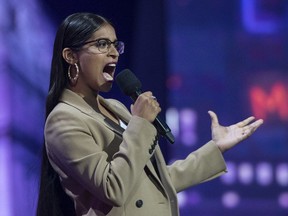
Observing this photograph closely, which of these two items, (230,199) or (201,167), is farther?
(230,199)

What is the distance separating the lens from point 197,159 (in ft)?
5.64

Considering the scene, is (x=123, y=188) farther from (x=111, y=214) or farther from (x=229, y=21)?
(x=229, y=21)

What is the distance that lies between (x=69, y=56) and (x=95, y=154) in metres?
0.26

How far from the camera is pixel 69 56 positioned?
1499 mm

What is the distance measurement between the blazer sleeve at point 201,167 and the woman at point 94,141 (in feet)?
0.28

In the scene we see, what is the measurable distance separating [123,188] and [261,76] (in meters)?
1.79

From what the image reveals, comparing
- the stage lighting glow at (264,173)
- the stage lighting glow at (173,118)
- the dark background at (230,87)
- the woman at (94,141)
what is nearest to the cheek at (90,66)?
the woman at (94,141)

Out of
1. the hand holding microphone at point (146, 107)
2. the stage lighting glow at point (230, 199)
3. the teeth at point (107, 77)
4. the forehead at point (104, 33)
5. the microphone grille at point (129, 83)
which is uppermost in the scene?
the forehead at point (104, 33)

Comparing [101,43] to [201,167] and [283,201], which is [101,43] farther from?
[283,201]

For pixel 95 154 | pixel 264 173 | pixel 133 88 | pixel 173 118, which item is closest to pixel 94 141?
pixel 95 154

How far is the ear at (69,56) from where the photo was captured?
1.50 m

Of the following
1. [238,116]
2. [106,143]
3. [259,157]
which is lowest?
[259,157]

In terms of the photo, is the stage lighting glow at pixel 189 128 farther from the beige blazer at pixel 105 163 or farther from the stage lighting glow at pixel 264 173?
the beige blazer at pixel 105 163

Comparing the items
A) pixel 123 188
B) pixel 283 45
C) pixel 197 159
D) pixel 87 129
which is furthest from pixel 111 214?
pixel 283 45
